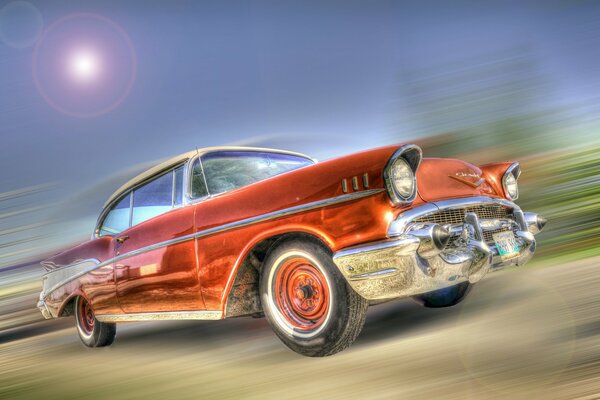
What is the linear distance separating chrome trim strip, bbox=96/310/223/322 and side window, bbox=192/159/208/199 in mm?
856

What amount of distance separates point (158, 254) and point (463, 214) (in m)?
2.19

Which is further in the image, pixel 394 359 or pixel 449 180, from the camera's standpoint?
pixel 449 180

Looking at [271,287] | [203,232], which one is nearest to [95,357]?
[203,232]

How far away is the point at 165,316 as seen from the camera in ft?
12.4

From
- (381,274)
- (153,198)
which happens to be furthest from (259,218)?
(153,198)

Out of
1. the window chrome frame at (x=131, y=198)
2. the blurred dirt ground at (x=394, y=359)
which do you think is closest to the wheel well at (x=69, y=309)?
the blurred dirt ground at (x=394, y=359)

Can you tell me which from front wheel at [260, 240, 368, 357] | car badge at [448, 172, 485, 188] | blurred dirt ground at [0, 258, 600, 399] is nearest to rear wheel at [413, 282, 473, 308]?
blurred dirt ground at [0, 258, 600, 399]

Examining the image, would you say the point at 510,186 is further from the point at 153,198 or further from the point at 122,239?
the point at 122,239

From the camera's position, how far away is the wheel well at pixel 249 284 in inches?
129

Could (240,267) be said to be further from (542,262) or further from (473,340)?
(542,262)

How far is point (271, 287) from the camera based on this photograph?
3.18 m

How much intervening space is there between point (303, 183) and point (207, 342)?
183cm

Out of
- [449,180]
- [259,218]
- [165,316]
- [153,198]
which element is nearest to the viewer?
[259,218]

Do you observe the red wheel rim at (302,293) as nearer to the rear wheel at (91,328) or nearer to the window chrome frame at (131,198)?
the window chrome frame at (131,198)
